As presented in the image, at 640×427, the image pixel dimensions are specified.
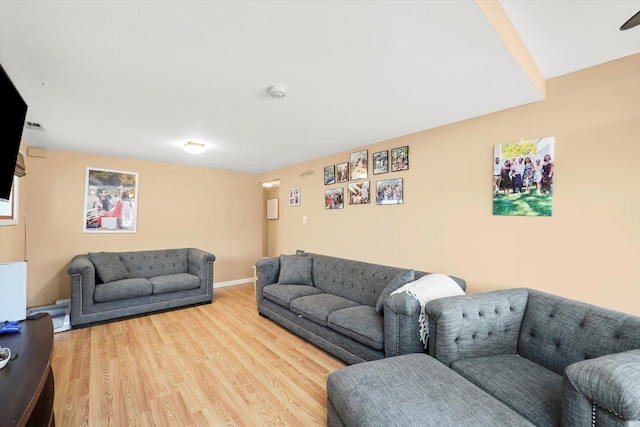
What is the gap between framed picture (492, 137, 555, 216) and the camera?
7.03ft

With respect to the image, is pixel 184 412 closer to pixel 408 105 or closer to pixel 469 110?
pixel 408 105

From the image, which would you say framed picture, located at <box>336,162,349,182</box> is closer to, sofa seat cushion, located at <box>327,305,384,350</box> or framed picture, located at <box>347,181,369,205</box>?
framed picture, located at <box>347,181,369,205</box>

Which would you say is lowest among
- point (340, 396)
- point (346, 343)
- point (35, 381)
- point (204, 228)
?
point (346, 343)

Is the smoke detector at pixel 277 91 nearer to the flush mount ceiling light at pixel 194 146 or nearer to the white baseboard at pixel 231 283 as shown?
the flush mount ceiling light at pixel 194 146

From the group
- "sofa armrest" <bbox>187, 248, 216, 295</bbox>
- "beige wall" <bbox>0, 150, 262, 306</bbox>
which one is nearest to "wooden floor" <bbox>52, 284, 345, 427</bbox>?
"sofa armrest" <bbox>187, 248, 216, 295</bbox>

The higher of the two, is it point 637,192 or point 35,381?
point 637,192

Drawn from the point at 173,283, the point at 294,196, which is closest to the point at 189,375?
the point at 173,283

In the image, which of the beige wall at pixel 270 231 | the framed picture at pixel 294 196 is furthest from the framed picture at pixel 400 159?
the beige wall at pixel 270 231

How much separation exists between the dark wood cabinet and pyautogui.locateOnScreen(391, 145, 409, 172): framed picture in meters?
3.21

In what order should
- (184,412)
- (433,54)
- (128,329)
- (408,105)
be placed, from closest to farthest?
(433,54)
(184,412)
(408,105)
(128,329)

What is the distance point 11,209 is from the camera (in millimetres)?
3232

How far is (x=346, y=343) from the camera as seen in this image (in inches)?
98.4

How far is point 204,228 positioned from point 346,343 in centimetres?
388

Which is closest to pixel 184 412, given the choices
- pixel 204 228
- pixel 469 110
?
pixel 469 110
